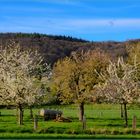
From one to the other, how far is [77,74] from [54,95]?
29.7 feet

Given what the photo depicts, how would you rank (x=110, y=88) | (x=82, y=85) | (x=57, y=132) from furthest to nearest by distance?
(x=82, y=85), (x=110, y=88), (x=57, y=132)

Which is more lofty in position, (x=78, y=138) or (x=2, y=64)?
(x=2, y=64)

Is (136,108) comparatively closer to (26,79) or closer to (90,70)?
(90,70)

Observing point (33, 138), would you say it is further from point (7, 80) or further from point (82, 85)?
point (82, 85)

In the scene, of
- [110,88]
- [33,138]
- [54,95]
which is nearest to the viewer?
[33,138]

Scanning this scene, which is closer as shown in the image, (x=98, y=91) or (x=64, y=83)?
(x=98, y=91)

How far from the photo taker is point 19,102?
202ft

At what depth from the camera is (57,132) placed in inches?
1865

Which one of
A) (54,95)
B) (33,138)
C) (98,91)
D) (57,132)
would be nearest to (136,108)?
(54,95)

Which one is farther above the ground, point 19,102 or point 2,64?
point 2,64

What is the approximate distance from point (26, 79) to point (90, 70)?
15055mm

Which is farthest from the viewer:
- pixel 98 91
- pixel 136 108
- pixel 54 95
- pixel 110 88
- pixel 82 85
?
pixel 136 108

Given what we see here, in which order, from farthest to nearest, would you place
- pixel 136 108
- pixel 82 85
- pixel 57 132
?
pixel 136 108 → pixel 82 85 → pixel 57 132

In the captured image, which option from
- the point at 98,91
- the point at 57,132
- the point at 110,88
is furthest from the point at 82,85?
the point at 57,132
